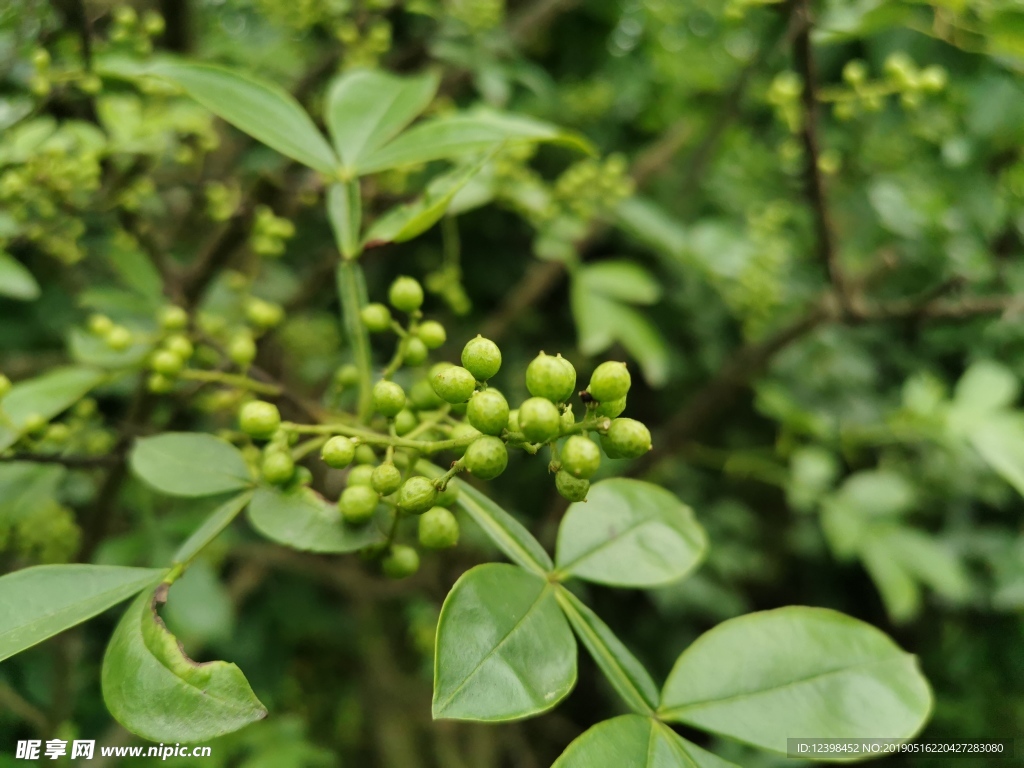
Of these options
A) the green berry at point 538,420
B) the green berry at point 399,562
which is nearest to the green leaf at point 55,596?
the green berry at point 399,562

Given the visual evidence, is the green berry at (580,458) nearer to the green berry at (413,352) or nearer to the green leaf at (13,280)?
the green berry at (413,352)

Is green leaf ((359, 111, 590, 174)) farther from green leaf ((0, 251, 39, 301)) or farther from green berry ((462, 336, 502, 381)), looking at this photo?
green leaf ((0, 251, 39, 301))

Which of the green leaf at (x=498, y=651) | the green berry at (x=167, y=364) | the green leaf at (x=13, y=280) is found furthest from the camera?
the green leaf at (x=13, y=280)

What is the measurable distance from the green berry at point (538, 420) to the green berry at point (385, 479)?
0.61 ft

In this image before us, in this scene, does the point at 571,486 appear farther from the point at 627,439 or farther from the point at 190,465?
the point at 190,465

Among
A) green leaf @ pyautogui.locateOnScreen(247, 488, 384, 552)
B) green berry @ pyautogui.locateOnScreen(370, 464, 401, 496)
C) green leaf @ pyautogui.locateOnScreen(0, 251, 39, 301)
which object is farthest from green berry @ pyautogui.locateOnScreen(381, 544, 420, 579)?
green leaf @ pyautogui.locateOnScreen(0, 251, 39, 301)

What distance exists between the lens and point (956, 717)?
242 cm

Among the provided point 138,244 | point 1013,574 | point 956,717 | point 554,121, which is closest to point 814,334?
point 1013,574

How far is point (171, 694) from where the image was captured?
0.75 meters

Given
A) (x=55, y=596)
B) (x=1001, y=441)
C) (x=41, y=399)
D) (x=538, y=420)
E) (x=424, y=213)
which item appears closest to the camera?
(x=538, y=420)

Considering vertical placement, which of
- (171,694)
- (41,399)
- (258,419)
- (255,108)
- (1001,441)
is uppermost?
(255,108)

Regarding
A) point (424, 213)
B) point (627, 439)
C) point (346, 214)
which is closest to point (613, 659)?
point (627, 439)

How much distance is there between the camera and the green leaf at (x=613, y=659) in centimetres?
87

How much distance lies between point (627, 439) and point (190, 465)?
0.62 meters
